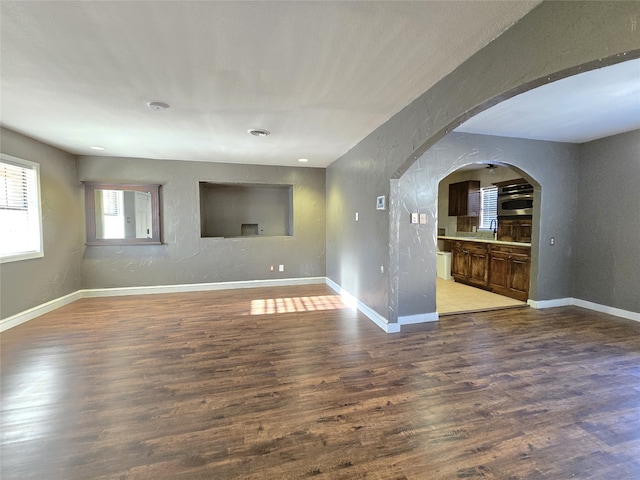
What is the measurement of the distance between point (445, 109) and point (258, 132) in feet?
7.31

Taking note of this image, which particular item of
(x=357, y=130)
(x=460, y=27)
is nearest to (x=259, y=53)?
(x=460, y=27)

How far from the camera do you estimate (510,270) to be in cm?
476

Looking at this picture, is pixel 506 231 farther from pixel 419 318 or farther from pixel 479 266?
pixel 419 318

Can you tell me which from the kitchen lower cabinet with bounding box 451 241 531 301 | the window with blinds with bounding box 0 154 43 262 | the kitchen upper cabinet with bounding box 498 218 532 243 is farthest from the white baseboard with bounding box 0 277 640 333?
the kitchen upper cabinet with bounding box 498 218 532 243

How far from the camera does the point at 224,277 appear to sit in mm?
5574

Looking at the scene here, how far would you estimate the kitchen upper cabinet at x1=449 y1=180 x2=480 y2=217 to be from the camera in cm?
625

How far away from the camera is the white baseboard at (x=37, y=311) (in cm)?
346

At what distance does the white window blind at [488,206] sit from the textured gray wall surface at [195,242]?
3.64 metres

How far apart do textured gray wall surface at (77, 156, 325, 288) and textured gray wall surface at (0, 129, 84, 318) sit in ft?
0.98

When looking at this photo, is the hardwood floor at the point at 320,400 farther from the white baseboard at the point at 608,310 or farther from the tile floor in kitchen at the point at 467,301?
the tile floor in kitchen at the point at 467,301

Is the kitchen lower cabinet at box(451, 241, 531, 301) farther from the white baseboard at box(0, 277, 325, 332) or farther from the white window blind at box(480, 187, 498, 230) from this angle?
the white baseboard at box(0, 277, 325, 332)

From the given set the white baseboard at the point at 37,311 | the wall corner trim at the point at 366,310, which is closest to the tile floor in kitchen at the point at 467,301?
the wall corner trim at the point at 366,310

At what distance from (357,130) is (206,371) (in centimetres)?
312

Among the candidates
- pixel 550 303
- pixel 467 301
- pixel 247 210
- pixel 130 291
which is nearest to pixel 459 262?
pixel 467 301
